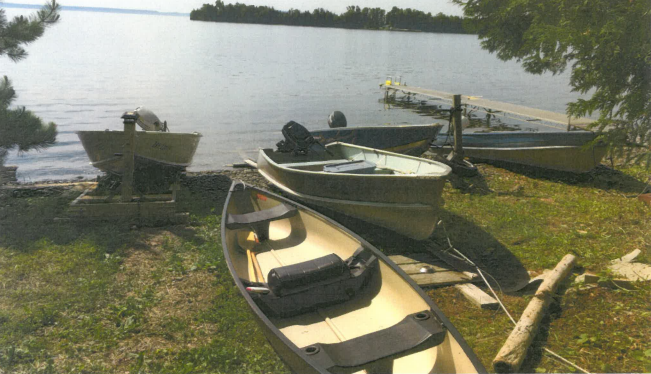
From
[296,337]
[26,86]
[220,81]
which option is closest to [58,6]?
[296,337]

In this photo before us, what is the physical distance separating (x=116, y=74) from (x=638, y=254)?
163 feet

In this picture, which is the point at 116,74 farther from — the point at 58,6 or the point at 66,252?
the point at 66,252

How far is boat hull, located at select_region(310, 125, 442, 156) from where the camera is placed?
1402cm

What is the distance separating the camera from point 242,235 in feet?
26.2

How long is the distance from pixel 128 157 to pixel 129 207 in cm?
105

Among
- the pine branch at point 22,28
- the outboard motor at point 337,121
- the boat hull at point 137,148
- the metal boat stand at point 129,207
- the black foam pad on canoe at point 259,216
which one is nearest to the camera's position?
the black foam pad on canoe at point 259,216

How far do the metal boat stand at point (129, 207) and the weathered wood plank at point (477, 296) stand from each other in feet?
18.2

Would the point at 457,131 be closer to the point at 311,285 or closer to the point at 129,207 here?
the point at 129,207

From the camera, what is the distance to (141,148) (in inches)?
432

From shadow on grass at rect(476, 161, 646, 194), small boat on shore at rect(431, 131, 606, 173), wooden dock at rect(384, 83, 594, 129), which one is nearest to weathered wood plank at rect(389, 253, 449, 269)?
shadow on grass at rect(476, 161, 646, 194)

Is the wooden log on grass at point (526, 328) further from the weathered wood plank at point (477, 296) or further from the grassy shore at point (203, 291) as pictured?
the weathered wood plank at point (477, 296)

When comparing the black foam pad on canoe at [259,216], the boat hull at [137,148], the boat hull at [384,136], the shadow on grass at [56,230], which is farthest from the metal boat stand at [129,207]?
the boat hull at [384,136]

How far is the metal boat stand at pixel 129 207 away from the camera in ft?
31.2

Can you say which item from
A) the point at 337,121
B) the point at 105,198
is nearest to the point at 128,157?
the point at 105,198
